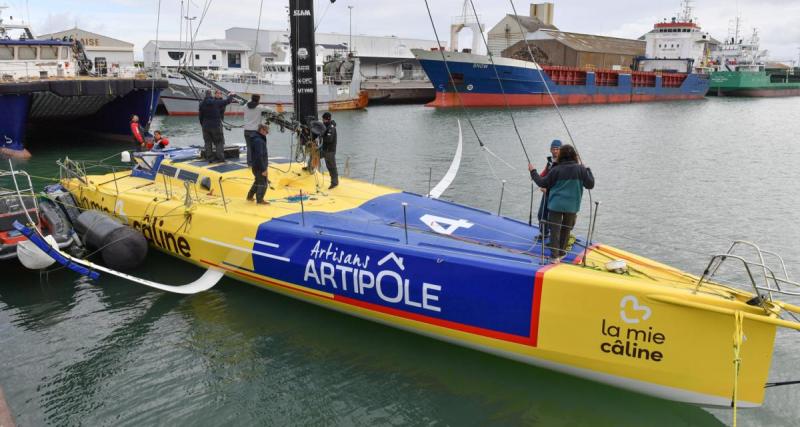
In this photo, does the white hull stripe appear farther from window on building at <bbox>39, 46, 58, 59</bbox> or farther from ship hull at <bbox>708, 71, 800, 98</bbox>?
ship hull at <bbox>708, 71, 800, 98</bbox>

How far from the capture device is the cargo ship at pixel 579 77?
160ft

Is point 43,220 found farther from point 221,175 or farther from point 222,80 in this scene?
point 222,80

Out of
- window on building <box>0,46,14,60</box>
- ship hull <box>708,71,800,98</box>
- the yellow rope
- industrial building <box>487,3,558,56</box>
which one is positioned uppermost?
industrial building <box>487,3,558,56</box>

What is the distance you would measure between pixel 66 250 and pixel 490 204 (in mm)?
9800

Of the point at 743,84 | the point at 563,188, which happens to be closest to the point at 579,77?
the point at 743,84

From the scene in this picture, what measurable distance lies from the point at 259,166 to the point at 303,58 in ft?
8.32

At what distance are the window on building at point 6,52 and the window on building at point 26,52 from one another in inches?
11.1

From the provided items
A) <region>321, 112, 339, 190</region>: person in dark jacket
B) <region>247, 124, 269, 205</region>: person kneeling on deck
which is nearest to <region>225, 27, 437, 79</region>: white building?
<region>321, 112, 339, 190</region>: person in dark jacket

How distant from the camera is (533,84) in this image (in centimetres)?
5166

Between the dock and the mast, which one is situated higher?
the mast

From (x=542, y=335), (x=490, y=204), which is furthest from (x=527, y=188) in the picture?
(x=542, y=335)

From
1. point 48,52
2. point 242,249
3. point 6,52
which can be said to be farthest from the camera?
point 48,52

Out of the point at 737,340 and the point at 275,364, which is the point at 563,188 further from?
the point at 275,364

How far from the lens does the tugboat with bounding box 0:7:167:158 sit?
22531mm
